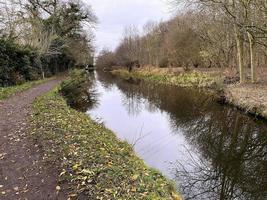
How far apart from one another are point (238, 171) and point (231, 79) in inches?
643

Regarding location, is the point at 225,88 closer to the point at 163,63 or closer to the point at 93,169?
the point at 93,169

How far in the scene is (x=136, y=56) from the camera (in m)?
51.7

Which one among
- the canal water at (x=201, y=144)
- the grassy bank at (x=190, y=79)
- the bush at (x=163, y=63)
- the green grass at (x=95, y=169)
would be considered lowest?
the canal water at (x=201, y=144)

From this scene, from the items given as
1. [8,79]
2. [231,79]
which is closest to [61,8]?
[8,79]

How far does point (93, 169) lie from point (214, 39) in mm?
25223

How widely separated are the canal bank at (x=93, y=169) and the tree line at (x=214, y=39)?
28.0ft

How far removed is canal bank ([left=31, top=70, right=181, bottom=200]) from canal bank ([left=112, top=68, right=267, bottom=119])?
798cm

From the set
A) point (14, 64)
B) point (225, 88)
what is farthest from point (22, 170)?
point (225, 88)

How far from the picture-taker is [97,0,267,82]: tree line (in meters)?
14.5

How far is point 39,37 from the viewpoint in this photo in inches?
992

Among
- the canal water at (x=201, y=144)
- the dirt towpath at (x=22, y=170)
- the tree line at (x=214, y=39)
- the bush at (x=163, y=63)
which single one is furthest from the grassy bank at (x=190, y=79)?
the dirt towpath at (x=22, y=170)

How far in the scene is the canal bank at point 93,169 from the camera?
13.8ft

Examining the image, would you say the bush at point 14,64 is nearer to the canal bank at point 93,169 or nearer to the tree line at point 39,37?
the tree line at point 39,37

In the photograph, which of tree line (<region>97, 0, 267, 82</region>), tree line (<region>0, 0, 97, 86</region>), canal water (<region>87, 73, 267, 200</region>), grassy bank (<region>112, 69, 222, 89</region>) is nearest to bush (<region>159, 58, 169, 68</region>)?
tree line (<region>97, 0, 267, 82</region>)
